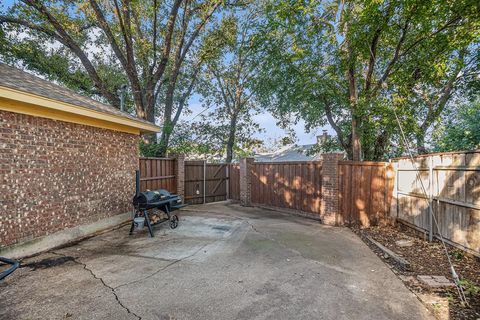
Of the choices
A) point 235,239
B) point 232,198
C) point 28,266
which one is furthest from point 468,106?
point 28,266

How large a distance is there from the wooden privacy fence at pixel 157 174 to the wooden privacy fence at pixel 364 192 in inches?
241

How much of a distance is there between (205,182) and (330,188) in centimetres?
588

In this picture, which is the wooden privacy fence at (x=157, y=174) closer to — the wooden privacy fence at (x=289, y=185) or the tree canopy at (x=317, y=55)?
the tree canopy at (x=317, y=55)

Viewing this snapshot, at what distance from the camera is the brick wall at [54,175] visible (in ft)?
13.6

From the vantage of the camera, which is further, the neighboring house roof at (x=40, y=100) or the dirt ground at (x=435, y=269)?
the neighboring house roof at (x=40, y=100)

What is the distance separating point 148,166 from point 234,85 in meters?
13.0

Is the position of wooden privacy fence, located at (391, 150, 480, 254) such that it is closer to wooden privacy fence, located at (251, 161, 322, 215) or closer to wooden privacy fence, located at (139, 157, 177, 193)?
wooden privacy fence, located at (251, 161, 322, 215)

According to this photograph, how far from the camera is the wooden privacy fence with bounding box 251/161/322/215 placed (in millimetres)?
8086

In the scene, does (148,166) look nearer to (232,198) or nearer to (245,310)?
(232,198)

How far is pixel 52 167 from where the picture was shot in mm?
4859

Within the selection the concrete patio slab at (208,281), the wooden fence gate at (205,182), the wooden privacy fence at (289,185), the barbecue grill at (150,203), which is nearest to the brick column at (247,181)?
the wooden privacy fence at (289,185)

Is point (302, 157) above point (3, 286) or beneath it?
above

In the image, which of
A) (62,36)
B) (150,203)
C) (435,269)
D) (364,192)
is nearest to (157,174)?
(150,203)

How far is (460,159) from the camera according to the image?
177 inches
